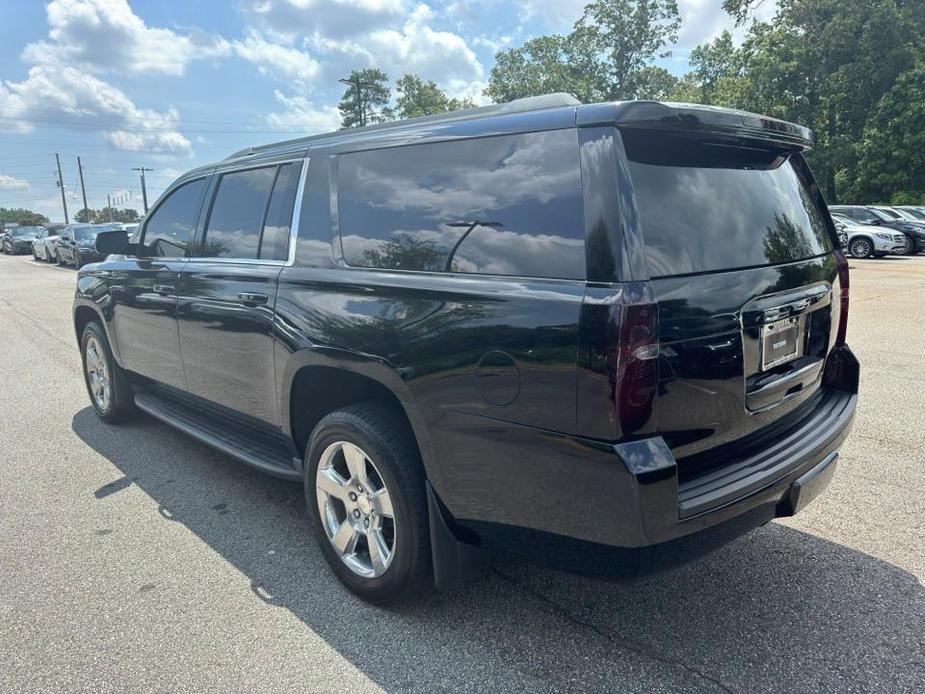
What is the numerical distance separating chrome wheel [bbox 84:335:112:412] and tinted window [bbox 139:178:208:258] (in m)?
1.19

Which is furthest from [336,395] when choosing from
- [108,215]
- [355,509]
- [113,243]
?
[108,215]

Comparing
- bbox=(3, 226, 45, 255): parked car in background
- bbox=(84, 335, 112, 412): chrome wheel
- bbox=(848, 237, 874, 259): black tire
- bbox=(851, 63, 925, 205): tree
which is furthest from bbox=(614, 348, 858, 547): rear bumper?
bbox=(3, 226, 45, 255): parked car in background

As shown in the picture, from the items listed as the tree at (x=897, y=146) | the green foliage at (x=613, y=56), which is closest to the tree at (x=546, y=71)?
the green foliage at (x=613, y=56)

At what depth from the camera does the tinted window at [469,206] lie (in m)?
2.16

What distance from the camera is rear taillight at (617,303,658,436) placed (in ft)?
6.39

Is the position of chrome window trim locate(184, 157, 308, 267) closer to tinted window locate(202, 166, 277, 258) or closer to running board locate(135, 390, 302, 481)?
tinted window locate(202, 166, 277, 258)

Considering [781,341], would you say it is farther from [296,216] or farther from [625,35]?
[625,35]

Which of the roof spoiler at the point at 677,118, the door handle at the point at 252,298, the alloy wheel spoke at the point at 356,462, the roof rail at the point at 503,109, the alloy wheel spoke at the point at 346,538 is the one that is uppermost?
the roof rail at the point at 503,109

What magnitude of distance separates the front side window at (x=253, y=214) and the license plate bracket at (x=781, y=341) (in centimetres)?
222

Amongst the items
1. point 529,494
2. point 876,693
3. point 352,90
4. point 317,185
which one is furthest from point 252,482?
point 352,90

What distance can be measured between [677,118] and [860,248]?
22.7 m

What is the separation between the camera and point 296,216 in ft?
10.7

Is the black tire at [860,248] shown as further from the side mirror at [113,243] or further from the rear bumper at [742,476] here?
the side mirror at [113,243]

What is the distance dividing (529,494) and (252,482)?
2574 mm
